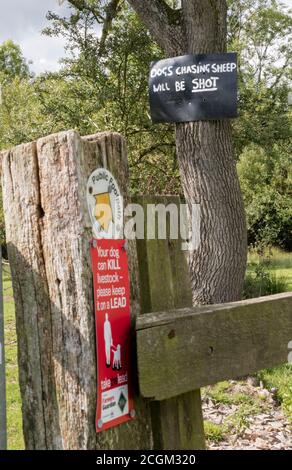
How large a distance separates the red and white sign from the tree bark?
4.23 m

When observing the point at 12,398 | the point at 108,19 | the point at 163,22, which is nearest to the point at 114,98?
the point at 108,19

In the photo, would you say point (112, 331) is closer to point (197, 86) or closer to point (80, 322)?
point (80, 322)

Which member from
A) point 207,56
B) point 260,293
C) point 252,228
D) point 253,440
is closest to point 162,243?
point 253,440

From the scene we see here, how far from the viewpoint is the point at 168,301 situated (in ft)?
6.94

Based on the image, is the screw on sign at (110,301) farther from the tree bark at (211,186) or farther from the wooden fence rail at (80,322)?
the tree bark at (211,186)

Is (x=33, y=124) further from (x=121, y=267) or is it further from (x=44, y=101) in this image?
(x=121, y=267)

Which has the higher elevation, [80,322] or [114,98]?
[114,98]

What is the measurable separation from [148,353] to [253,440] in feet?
8.75

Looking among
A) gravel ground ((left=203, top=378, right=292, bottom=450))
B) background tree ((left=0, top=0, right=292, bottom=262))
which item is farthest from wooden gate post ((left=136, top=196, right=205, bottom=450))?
background tree ((left=0, top=0, right=292, bottom=262))

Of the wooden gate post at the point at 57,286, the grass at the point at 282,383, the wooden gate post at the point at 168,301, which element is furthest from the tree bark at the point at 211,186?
the wooden gate post at the point at 57,286

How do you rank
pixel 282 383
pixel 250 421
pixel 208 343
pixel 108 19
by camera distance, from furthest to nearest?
pixel 108 19 < pixel 282 383 < pixel 250 421 < pixel 208 343

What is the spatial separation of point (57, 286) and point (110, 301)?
165 millimetres

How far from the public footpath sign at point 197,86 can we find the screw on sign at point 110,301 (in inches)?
164

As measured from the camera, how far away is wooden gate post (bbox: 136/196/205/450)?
6.56 ft
